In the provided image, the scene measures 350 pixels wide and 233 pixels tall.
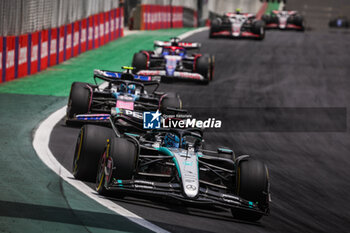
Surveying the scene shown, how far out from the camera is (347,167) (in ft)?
45.1

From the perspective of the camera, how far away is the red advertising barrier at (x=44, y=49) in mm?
21391

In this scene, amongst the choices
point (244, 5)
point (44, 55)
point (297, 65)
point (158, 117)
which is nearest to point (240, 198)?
point (158, 117)

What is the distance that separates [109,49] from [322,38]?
13024mm

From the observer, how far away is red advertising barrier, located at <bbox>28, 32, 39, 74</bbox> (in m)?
20.4

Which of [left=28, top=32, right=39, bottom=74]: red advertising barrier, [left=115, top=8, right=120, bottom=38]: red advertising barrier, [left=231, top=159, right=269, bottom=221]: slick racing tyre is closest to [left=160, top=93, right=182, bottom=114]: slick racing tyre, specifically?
[left=231, top=159, right=269, bottom=221]: slick racing tyre

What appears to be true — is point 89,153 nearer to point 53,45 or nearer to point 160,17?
point 53,45

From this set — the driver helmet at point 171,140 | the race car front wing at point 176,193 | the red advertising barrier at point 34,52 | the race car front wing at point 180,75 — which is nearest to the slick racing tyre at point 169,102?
the driver helmet at point 171,140

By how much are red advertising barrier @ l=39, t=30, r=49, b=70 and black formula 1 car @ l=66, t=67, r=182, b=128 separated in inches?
263

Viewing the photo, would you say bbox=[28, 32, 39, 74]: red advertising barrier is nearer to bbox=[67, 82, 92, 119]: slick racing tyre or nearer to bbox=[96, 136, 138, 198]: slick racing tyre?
bbox=[67, 82, 92, 119]: slick racing tyre

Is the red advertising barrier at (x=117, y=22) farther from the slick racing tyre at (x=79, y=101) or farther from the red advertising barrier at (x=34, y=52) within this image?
the slick racing tyre at (x=79, y=101)

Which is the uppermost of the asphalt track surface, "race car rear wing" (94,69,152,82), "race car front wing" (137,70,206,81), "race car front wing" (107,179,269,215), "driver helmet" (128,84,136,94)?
"race car rear wing" (94,69,152,82)

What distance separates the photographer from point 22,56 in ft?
64.7

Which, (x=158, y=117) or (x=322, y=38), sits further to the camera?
(x=322, y=38)

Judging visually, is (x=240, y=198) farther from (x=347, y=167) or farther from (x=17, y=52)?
(x=17, y=52)
